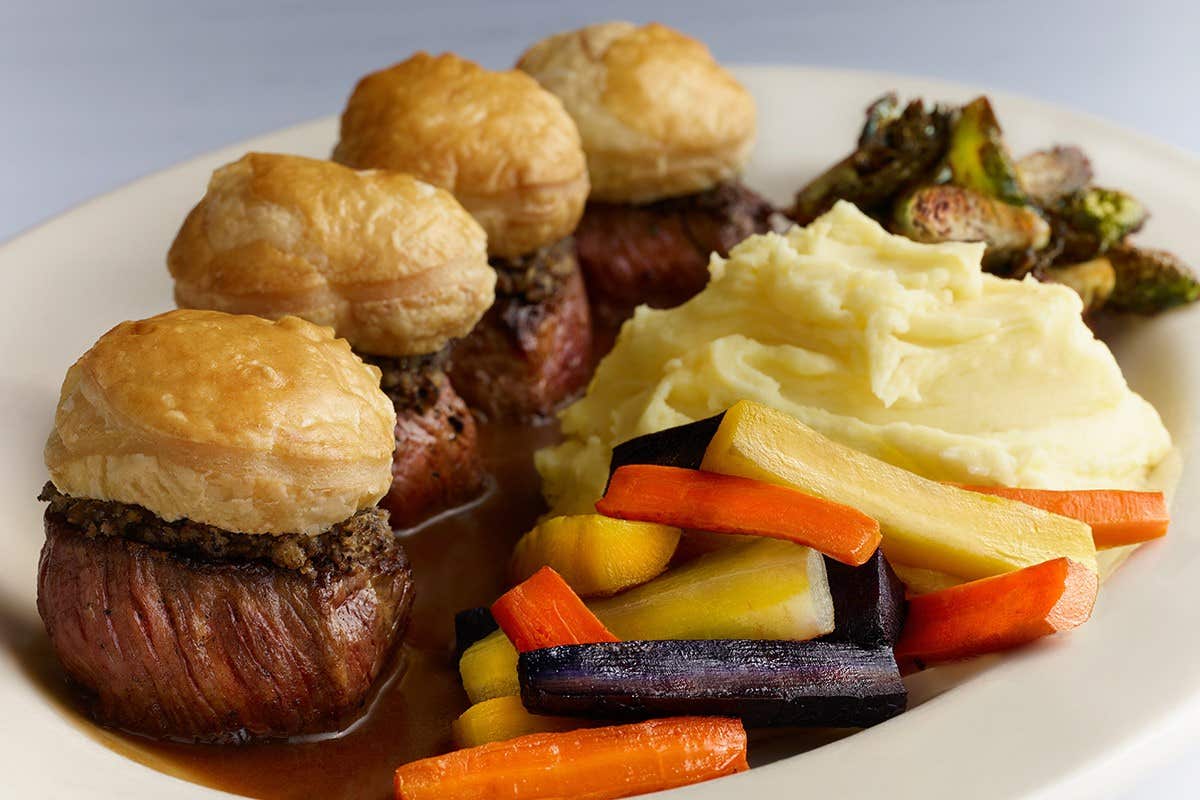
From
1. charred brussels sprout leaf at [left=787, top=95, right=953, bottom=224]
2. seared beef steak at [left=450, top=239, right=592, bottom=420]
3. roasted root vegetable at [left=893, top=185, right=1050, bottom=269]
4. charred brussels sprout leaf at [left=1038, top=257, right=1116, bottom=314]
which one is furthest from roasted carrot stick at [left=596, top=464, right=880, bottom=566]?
charred brussels sprout leaf at [left=787, top=95, right=953, bottom=224]

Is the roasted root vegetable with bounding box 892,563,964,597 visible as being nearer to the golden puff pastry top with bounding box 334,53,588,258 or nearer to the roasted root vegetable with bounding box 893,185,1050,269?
the roasted root vegetable with bounding box 893,185,1050,269

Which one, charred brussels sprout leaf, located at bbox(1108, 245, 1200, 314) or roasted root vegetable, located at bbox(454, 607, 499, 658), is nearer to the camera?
roasted root vegetable, located at bbox(454, 607, 499, 658)

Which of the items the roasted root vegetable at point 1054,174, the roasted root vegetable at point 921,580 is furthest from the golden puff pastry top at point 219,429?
the roasted root vegetable at point 1054,174

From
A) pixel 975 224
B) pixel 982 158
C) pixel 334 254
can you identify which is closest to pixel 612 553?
pixel 334 254

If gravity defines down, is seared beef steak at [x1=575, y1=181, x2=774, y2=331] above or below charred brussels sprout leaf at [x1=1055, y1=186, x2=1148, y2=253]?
below

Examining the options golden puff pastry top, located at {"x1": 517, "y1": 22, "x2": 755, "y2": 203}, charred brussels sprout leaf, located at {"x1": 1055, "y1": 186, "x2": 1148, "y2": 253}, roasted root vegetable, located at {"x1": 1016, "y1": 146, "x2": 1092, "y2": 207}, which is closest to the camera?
charred brussels sprout leaf, located at {"x1": 1055, "y1": 186, "x2": 1148, "y2": 253}

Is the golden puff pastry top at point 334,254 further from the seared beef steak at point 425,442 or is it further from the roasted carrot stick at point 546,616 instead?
the roasted carrot stick at point 546,616
